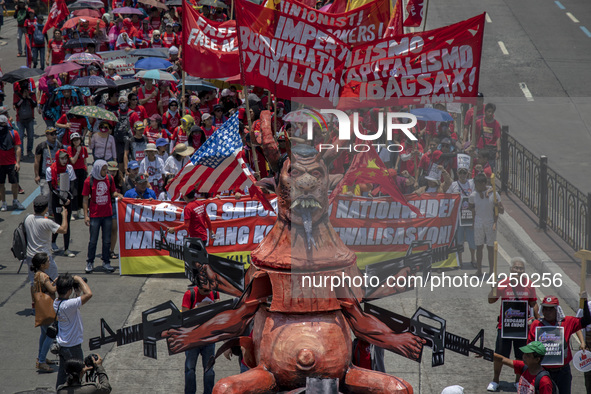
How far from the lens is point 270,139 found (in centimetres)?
778

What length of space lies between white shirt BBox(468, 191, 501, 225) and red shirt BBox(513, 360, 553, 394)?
3391 mm

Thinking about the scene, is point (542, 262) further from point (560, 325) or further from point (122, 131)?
point (122, 131)

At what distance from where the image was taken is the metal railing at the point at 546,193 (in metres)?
13.2

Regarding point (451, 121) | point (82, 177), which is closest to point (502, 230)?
point (451, 121)

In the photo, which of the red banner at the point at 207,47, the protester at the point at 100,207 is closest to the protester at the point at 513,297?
the protester at the point at 100,207

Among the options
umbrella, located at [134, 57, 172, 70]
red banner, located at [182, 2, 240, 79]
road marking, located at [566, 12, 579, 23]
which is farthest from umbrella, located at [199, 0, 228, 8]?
road marking, located at [566, 12, 579, 23]

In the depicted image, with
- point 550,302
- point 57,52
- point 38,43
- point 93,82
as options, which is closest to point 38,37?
point 38,43

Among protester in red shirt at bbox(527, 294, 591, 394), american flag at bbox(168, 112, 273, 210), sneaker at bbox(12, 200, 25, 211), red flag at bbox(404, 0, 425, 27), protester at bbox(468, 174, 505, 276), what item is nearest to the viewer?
protester in red shirt at bbox(527, 294, 591, 394)

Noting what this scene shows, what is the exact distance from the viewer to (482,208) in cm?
1298

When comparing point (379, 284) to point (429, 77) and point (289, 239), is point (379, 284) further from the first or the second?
point (429, 77)

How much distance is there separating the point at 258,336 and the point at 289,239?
916 mm

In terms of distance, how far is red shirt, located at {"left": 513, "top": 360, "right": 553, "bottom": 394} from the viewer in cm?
918

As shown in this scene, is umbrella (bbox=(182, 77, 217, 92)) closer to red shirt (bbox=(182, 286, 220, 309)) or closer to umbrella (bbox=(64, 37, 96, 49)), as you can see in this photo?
umbrella (bbox=(64, 37, 96, 49))

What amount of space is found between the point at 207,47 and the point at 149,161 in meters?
2.41
